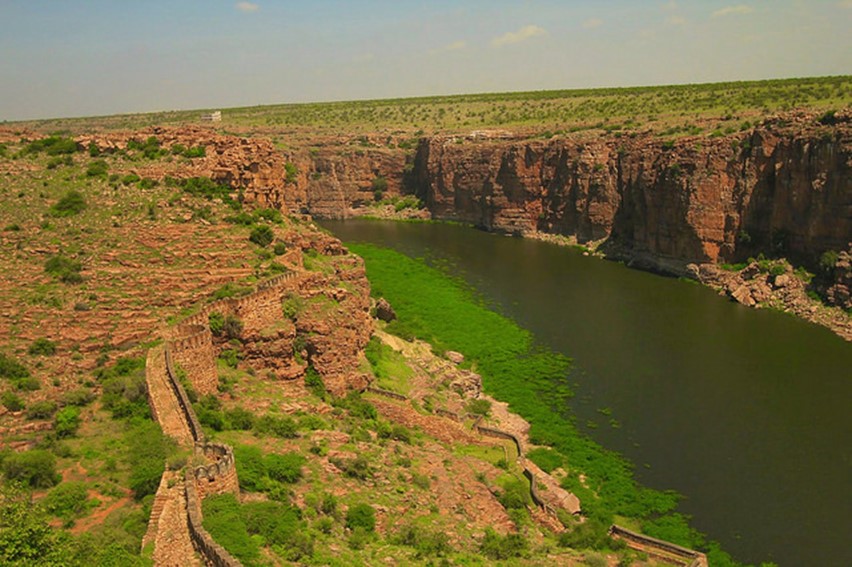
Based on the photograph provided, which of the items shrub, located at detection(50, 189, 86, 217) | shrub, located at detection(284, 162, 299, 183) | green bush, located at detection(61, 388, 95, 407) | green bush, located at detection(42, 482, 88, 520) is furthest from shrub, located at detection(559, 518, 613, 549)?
shrub, located at detection(284, 162, 299, 183)

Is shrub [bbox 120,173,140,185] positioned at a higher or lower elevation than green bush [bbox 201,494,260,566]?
higher

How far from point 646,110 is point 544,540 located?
88.8 metres

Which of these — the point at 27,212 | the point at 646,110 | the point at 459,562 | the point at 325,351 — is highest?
the point at 646,110

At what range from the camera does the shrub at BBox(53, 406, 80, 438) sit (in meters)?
22.2

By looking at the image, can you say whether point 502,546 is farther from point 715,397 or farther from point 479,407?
point 715,397

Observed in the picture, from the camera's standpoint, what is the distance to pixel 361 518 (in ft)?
72.3

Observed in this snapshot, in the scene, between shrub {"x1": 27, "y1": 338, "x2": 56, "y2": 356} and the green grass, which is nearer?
shrub {"x1": 27, "y1": 338, "x2": 56, "y2": 356}

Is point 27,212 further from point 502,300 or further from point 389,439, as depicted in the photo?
point 502,300

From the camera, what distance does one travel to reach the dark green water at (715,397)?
96.0 ft

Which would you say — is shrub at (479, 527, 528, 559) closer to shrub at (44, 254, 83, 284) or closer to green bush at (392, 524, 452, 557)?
green bush at (392, 524, 452, 557)

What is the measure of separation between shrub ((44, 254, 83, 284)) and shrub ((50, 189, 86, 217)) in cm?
362

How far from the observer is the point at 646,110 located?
338ft

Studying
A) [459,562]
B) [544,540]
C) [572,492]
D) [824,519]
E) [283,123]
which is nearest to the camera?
[459,562]

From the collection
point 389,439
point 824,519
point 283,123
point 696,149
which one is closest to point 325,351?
point 389,439
